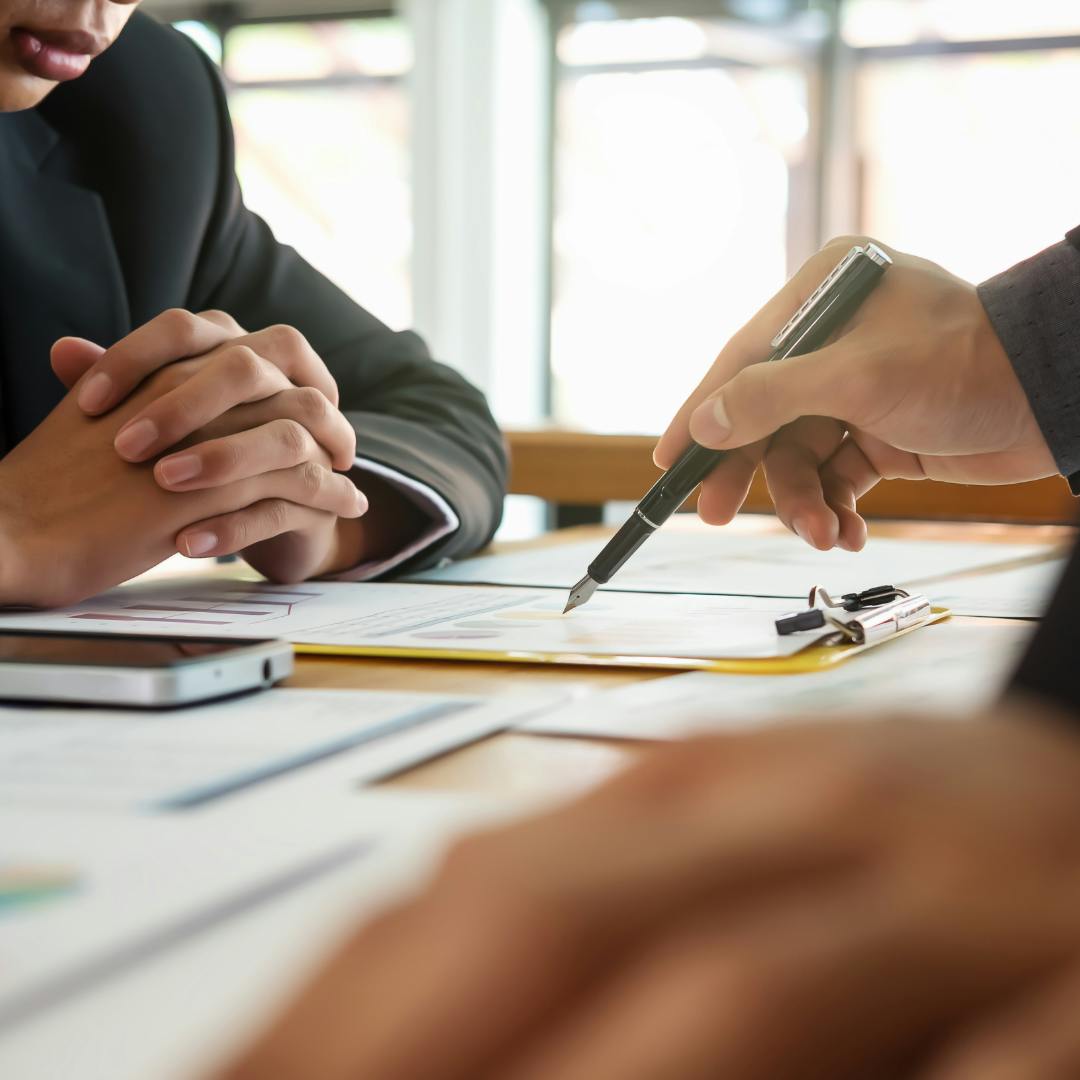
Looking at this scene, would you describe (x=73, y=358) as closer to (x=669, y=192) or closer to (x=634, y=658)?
(x=634, y=658)

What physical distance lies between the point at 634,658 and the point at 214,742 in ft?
0.68

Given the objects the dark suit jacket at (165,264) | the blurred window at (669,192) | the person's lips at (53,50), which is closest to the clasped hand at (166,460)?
the dark suit jacket at (165,264)

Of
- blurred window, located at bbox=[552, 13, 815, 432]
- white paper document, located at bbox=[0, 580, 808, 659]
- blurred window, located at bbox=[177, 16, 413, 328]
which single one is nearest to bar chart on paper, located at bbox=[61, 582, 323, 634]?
white paper document, located at bbox=[0, 580, 808, 659]

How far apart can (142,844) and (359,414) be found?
767mm

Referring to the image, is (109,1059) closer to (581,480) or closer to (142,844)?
(142,844)

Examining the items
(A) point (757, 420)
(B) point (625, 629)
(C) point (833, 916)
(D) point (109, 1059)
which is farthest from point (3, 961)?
(A) point (757, 420)

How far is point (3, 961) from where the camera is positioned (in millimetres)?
231

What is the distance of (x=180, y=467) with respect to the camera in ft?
2.40

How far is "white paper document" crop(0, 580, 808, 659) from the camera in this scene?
0.61 meters

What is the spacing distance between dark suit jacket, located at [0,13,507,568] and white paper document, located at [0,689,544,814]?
481 mm

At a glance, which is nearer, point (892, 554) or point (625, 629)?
point (625, 629)

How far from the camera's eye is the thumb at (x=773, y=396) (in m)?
0.73

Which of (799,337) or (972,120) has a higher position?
(799,337)

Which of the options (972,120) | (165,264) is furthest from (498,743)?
(972,120)
